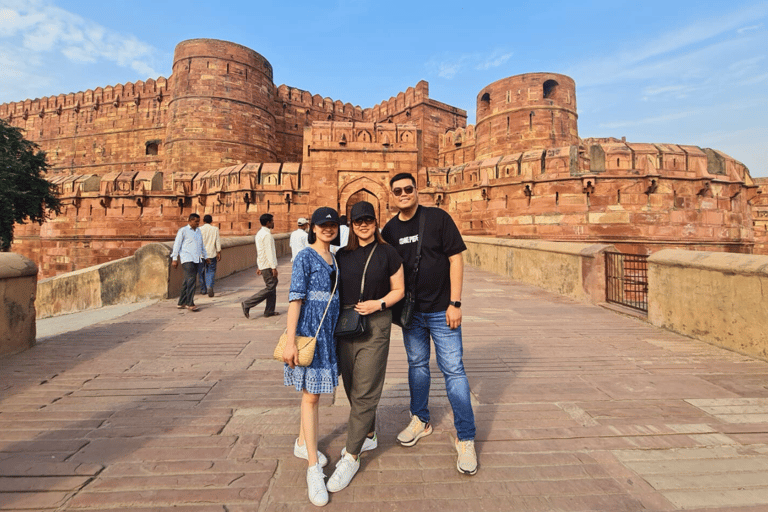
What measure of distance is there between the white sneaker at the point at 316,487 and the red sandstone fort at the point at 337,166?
14.4 meters

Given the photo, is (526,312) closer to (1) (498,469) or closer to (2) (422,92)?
(1) (498,469)

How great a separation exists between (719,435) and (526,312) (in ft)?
11.1

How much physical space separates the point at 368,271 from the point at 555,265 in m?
6.31

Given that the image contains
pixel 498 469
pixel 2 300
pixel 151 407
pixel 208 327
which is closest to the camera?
pixel 498 469

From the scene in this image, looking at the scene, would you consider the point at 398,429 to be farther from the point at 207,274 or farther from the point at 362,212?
the point at 207,274

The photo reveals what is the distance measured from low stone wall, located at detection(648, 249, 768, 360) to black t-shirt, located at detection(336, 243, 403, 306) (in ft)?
11.0

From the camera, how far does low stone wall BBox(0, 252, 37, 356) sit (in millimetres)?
3305

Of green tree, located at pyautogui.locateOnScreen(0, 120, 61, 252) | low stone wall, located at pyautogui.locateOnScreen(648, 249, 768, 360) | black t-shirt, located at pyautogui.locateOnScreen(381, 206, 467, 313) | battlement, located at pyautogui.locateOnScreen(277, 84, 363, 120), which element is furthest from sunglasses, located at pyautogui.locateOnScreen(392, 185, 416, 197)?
battlement, located at pyautogui.locateOnScreen(277, 84, 363, 120)

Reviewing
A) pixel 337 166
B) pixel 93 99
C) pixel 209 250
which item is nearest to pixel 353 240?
pixel 209 250

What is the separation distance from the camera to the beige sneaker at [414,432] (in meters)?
2.01

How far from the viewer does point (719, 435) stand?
6.75 ft

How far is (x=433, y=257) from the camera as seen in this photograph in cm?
200

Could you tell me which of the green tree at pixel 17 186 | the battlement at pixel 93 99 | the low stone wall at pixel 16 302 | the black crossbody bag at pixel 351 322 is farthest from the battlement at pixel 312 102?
the black crossbody bag at pixel 351 322

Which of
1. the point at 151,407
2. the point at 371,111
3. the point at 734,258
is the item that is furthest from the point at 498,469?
Answer: the point at 371,111
